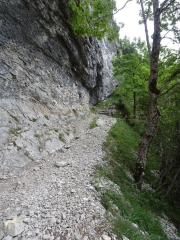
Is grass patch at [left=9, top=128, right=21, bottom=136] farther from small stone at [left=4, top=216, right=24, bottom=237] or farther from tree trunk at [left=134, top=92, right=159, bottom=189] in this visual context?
tree trunk at [left=134, top=92, right=159, bottom=189]

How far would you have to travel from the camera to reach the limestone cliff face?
28.7 ft

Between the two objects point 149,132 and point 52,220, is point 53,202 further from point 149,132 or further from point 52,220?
point 149,132

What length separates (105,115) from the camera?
21.3 meters

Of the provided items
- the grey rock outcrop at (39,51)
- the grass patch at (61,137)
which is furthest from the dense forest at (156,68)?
the grass patch at (61,137)

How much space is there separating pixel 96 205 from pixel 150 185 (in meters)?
5.53

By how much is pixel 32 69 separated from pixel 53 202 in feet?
27.3

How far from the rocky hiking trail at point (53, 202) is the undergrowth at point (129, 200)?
0.52m

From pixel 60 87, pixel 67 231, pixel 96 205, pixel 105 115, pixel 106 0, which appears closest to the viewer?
pixel 67 231

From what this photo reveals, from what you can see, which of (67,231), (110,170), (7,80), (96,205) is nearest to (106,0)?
(7,80)

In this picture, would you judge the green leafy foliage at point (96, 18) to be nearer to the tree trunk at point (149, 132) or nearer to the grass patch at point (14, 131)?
the tree trunk at point (149, 132)

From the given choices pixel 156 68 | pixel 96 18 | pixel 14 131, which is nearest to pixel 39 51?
pixel 96 18

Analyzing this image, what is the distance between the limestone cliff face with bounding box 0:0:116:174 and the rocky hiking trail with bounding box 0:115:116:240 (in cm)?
107

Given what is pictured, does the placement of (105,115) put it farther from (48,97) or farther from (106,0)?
(106,0)

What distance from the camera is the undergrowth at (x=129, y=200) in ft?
17.6
